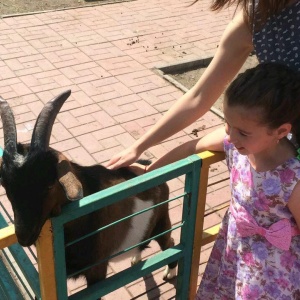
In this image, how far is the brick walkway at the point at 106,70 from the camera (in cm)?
519

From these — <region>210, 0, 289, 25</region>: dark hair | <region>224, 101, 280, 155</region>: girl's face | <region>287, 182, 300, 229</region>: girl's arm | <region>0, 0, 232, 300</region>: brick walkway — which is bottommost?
<region>0, 0, 232, 300</region>: brick walkway

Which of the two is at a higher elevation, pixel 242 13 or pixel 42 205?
pixel 242 13

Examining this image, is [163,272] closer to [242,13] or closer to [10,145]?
[10,145]

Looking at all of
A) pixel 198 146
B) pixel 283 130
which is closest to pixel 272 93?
pixel 283 130

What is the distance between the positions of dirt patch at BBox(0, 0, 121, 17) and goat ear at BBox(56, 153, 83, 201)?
740 cm

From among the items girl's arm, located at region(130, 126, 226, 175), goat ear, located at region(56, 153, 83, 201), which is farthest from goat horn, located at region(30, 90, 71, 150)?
girl's arm, located at region(130, 126, 226, 175)

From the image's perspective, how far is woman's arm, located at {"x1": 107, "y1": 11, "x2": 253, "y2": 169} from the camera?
217 centimetres

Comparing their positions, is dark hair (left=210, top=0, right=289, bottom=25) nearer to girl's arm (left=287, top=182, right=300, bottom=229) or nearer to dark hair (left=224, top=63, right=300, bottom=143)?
dark hair (left=224, top=63, right=300, bottom=143)

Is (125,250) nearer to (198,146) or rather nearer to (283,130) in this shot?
(198,146)

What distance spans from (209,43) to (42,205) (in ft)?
20.5

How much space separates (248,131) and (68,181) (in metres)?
0.76

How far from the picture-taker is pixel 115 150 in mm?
5094

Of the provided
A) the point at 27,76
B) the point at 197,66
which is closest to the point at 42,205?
the point at 27,76

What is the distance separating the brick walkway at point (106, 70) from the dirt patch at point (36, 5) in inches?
14.9
